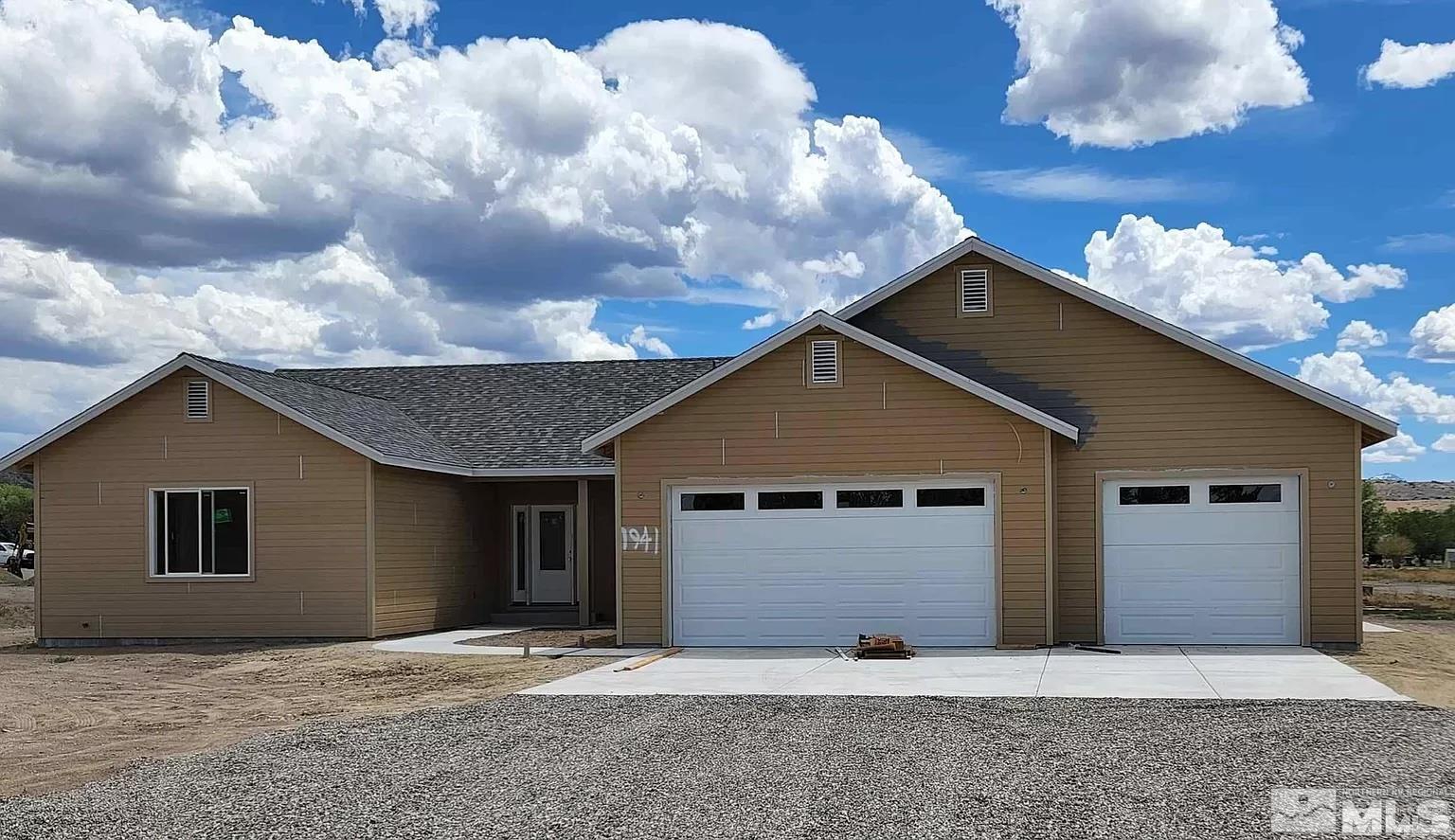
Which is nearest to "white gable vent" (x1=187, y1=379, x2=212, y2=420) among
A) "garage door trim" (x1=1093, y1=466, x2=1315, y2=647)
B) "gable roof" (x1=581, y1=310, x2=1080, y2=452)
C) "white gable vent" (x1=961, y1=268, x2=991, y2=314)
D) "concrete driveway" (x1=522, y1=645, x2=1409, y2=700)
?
"gable roof" (x1=581, y1=310, x2=1080, y2=452)

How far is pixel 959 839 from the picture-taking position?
7285 mm

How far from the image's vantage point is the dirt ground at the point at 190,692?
10.6 metres

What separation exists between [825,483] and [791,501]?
499 mm

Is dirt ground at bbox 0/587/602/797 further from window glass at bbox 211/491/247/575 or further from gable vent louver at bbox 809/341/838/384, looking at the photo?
gable vent louver at bbox 809/341/838/384

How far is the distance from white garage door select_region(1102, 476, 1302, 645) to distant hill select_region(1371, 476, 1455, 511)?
8348cm

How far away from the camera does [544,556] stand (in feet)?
78.1

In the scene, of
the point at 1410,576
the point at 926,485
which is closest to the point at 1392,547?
the point at 1410,576

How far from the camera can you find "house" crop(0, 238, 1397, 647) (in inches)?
679

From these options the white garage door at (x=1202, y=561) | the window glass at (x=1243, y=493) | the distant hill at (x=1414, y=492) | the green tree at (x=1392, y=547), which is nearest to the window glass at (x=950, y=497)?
the white garage door at (x=1202, y=561)

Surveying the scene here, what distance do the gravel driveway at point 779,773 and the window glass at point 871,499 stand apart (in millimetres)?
5644

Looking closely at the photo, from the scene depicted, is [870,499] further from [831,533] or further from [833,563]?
[833,563]

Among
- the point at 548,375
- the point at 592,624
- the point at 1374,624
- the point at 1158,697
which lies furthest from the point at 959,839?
the point at 548,375

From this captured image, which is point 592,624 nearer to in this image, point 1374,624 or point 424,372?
point 424,372

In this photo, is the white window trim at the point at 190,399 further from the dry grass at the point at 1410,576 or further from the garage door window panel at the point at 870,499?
the dry grass at the point at 1410,576
